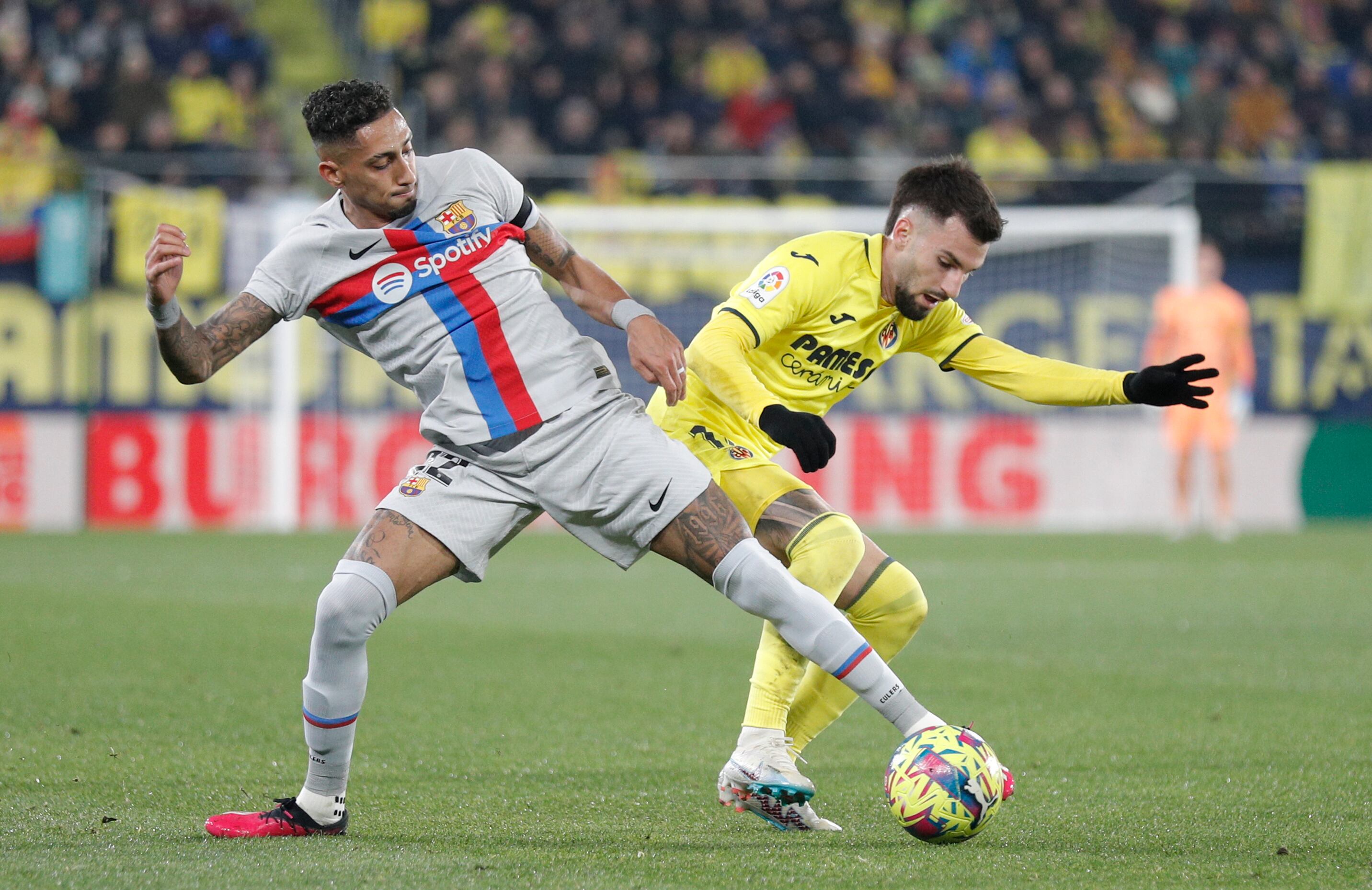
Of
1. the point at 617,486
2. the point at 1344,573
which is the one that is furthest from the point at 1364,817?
the point at 1344,573

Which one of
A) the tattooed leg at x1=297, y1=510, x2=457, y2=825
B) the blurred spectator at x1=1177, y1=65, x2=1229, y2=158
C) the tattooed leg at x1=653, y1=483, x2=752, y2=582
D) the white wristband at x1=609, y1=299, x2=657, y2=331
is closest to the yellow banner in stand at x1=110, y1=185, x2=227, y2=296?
the blurred spectator at x1=1177, y1=65, x2=1229, y2=158

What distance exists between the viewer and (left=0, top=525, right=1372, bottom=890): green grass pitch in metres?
3.48

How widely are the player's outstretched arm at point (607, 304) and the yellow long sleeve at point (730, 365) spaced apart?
0.05 metres

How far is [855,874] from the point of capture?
3.37 meters

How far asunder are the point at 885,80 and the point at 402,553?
14661mm

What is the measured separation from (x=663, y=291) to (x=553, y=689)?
9223 mm

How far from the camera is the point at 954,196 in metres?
4.11

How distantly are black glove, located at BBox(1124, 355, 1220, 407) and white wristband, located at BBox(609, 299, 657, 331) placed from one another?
3.96 ft

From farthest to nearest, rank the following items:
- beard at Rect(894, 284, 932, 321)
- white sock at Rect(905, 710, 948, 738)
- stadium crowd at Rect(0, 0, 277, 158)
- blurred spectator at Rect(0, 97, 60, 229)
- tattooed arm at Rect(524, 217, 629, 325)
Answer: stadium crowd at Rect(0, 0, 277, 158), blurred spectator at Rect(0, 97, 60, 229), beard at Rect(894, 284, 932, 321), tattooed arm at Rect(524, 217, 629, 325), white sock at Rect(905, 710, 948, 738)

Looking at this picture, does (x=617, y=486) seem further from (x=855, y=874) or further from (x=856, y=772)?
(x=856, y=772)

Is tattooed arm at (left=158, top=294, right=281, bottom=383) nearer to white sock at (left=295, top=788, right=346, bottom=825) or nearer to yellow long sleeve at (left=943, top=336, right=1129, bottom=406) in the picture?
white sock at (left=295, top=788, right=346, bottom=825)

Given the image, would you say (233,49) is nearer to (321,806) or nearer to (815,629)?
(321,806)

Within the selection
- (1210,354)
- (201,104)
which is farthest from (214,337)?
(201,104)

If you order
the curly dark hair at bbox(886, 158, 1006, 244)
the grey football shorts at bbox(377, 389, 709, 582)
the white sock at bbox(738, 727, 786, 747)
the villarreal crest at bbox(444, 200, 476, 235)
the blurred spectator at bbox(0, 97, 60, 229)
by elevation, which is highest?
the blurred spectator at bbox(0, 97, 60, 229)
